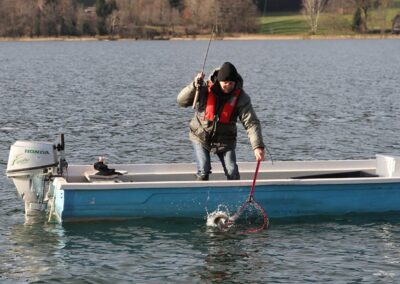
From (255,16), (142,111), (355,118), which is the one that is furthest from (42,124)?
(255,16)

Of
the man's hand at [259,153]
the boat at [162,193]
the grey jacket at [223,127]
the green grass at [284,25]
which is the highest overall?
the grey jacket at [223,127]

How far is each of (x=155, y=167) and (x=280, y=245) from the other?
276cm

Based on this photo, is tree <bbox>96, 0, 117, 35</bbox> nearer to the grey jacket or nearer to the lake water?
the lake water

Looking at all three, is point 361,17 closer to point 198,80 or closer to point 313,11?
point 313,11

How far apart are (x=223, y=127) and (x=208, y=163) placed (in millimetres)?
600

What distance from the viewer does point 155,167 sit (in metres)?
Answer: 14.5

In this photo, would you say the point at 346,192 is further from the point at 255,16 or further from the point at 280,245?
the point at 255,16

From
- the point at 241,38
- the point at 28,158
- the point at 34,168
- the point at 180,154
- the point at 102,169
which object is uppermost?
the point at 28,158

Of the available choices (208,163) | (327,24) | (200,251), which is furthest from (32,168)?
(327,24)

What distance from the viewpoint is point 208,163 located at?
1339 cm

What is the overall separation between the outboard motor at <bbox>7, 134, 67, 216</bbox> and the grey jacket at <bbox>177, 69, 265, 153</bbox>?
2.00 meters

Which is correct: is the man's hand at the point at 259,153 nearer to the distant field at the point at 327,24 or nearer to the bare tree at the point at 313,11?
the distant field at the point at 327,24

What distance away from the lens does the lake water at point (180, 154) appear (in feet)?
38.0

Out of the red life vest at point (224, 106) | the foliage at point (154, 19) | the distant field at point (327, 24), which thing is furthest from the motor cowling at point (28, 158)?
the distant field at point (327, 24)
